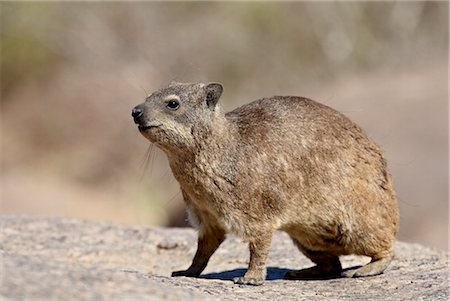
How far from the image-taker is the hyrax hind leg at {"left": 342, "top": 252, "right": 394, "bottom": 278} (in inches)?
343

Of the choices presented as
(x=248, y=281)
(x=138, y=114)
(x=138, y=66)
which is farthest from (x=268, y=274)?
(x=138, y=66)

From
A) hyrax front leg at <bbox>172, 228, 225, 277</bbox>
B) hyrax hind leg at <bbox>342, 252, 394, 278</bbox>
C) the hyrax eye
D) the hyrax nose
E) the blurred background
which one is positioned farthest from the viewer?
the blurred background

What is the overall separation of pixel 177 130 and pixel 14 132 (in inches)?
795

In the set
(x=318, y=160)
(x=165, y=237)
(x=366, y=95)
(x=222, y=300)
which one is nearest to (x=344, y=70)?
(x=366, y=95)

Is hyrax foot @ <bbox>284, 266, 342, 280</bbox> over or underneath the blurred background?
underneath

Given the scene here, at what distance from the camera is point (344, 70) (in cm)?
2503

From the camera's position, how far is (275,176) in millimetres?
8156

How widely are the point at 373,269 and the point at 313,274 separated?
54cm

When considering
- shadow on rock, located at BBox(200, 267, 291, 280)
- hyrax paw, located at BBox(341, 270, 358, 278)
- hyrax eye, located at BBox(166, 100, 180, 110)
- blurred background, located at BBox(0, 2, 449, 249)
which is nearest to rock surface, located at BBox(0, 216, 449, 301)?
shadow on rock, located at BBox(200, 267, 291, 280)

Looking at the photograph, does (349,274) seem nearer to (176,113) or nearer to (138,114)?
(176,113)

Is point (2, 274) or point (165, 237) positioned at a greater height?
point (165, 237)

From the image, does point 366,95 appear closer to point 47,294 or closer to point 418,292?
point 418,292

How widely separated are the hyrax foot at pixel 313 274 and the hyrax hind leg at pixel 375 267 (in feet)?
0.45

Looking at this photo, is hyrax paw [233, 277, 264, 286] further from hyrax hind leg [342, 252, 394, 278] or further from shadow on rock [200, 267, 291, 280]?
hyrax hind leg [342, 252, 394, 278]
